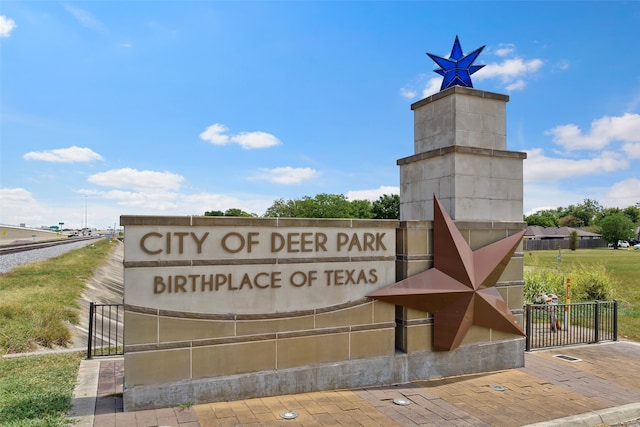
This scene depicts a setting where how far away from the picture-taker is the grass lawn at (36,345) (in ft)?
21.8

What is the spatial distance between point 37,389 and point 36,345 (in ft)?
14.8

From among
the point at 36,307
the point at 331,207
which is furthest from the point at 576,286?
the point at 331,207

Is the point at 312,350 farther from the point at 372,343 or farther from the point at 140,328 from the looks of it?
the point at 140,328

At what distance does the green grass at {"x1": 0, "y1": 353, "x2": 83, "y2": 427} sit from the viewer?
250 inches

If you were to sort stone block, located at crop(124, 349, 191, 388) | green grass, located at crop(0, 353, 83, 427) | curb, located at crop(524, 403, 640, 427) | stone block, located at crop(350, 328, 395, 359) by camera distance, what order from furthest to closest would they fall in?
stone block, located at crop(350, 328, 395, 359) < curb, located at crop(524, 403, 640, 427) < stone block, located at crop(124, 349, 191, 388) < green grass, located at crop(0, 353, 83, 427)

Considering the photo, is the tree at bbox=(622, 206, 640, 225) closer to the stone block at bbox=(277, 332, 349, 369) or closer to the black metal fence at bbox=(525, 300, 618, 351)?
the black metal fence at bbox=(525, 300, 618, 351)

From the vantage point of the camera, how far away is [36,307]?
1430 cm

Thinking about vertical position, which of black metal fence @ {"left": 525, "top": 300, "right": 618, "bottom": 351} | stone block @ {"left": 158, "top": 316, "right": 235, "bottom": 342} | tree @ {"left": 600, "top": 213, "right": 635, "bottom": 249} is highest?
tree @ {"left": 600, "top": 213, "right": 635, "bottom": 249}

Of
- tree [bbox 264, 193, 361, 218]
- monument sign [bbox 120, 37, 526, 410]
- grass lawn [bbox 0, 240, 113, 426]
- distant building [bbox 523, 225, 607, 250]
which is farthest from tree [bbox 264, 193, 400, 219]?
monument sign [bbox 120, 37, 526, 410]

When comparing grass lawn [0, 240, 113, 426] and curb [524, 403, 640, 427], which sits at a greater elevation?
grass lawn [0, 240, 113, 426]

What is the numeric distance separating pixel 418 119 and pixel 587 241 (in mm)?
91502

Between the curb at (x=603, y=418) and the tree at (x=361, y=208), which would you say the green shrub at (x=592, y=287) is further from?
the tree at (x=361, y=208)

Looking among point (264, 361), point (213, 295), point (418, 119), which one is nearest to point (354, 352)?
point (264, 361)

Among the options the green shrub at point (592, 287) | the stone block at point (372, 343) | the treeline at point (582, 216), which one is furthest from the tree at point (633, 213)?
the stone block at point (372, 343)
